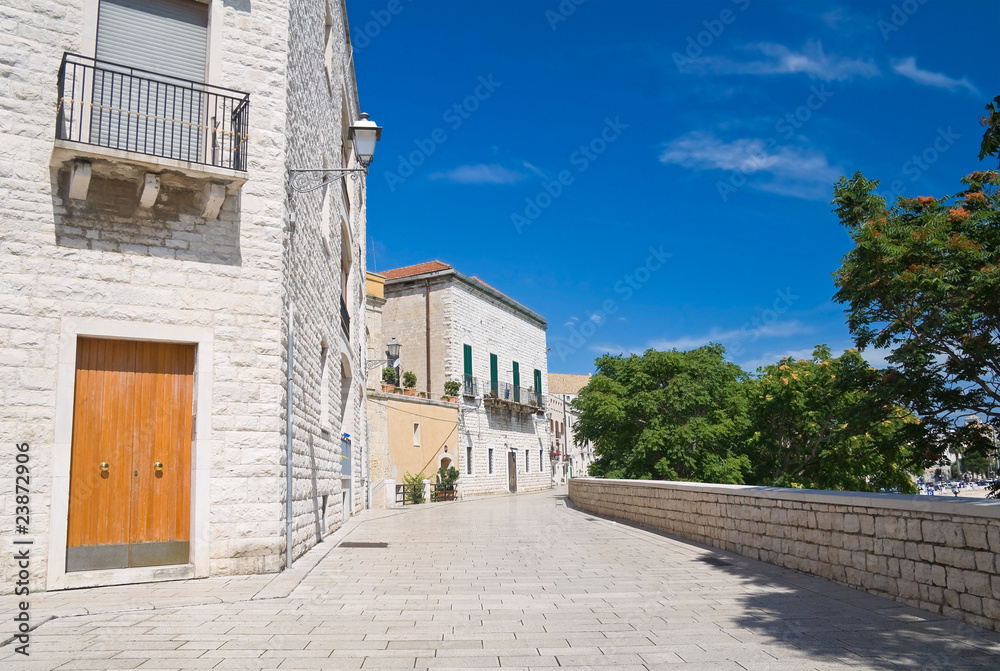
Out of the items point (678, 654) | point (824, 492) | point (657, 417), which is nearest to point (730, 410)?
point (657, 417)

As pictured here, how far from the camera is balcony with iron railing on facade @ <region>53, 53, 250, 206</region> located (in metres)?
6.92

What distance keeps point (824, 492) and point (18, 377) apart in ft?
25.4

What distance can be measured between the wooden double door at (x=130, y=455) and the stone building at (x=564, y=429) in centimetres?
3746

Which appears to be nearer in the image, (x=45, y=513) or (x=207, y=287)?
(x=45, y=513)

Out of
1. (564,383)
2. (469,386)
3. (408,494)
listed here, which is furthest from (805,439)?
(564,383)

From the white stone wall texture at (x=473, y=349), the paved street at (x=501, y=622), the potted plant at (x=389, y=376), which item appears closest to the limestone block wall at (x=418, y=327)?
the white stone wall texture at (x=473, y=349)

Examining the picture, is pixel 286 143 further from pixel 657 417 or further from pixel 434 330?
pixel 434 330

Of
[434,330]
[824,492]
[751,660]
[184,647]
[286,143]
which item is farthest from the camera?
[434,330]

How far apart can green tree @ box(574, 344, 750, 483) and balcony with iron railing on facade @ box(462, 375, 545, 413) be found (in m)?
9.42

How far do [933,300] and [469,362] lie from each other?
23748 mm

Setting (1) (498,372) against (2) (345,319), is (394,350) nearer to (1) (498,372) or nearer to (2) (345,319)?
(1) (498,372)

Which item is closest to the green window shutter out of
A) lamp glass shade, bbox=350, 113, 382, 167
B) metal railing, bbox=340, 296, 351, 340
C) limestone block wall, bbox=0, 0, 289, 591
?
metal railing, bbox=340, 296, 351, 340

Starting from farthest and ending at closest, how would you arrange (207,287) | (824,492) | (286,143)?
(286,143)
(207,287)
(824,492)

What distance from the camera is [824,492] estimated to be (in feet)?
23.0
